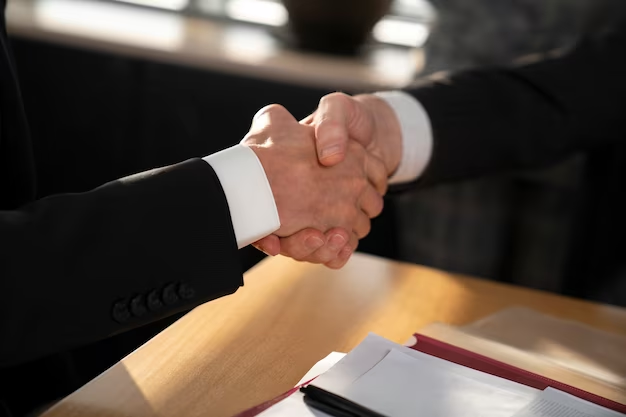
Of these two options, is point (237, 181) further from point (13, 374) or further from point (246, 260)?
point (246, 260)

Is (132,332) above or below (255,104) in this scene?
below

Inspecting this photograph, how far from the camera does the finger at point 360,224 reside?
115 centimetres

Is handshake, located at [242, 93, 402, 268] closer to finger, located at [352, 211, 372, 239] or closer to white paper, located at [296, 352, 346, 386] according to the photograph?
finger, located at [352, 211, 372, 239]

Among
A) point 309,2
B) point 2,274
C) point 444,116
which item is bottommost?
point 2,274

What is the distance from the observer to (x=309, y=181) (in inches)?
41.6

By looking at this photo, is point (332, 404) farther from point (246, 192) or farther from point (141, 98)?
point (141, 98)

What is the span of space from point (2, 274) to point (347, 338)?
1.21ft

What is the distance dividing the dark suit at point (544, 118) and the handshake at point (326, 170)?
146 millimetres

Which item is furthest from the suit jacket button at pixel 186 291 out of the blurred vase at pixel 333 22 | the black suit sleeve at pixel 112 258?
the blurred vase at pixel 333 22

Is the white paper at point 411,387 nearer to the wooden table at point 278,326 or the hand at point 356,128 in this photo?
the wooden table at point 278,326

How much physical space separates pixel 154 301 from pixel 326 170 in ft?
1.31

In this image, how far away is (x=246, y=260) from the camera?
1917mm

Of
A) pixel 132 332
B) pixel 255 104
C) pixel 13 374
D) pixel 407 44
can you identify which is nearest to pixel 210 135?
pixel 255 104

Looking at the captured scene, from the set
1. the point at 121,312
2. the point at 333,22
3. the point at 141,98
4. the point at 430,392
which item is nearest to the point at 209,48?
the point at 141,98
